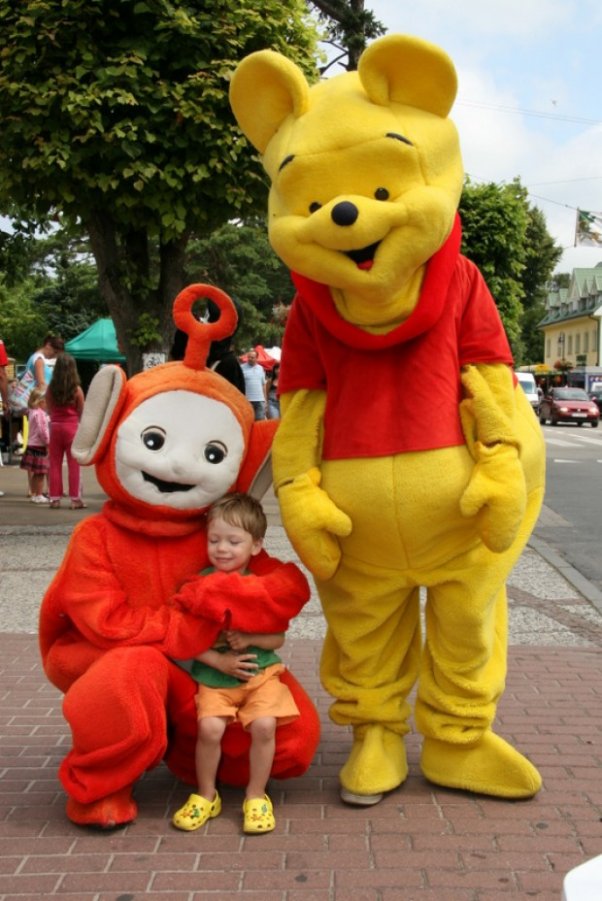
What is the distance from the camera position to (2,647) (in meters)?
5.58

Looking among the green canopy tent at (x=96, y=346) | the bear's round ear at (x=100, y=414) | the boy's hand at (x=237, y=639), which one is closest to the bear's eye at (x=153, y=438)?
the bear's round ear at (x=100, y=414)

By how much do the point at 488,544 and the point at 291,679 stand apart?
0.90 meters

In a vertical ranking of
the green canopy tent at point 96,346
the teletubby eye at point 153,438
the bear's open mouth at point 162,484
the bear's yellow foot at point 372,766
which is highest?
the green canopy tent at point 96,346

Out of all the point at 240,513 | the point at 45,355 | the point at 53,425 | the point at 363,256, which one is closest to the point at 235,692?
the point at 240,513

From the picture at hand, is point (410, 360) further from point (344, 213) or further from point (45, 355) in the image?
point (45, 355)

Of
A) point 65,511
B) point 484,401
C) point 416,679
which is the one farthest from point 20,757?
point 65,511

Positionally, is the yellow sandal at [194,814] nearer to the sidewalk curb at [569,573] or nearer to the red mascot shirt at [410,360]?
the red mascot shirt at [410,360]

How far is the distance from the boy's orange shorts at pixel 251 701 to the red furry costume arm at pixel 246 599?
191mm

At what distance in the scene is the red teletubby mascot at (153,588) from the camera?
3.19 meters

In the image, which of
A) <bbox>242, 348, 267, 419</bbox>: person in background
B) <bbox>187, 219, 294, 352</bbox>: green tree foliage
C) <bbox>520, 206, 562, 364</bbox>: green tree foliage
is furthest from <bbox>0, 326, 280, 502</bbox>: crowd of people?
<bbox>520, 206, 562, 364</bbox>: green tree foliage

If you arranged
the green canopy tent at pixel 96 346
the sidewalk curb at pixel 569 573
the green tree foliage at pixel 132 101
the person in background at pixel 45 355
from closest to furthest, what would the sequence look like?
the sidewalk curb at pixel 569 573, the green tree foliage at pixel 132 101, the person in background at pixel 45 355, the green canopy tent at pixel 96 346

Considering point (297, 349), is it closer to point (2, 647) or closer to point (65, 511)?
point (2, 647)

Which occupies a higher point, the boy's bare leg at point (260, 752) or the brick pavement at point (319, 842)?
the boy's bare leg at point (260, 752)

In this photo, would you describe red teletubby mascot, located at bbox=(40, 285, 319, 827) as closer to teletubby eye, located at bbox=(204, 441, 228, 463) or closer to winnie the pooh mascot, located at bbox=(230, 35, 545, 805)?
teletubby eye, located at bbox=(204, 441, 228, 463)
